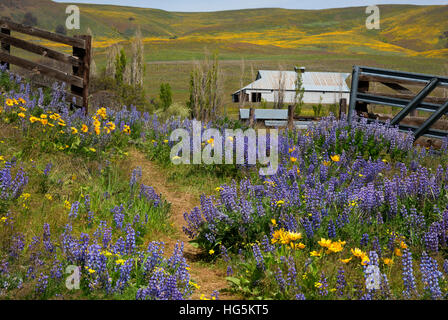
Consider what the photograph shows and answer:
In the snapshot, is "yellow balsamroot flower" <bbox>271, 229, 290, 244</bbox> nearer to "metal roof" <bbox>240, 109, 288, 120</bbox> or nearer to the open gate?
the open gate

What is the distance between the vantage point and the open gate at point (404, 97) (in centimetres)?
863

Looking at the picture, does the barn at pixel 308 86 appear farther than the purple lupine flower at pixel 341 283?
Yes

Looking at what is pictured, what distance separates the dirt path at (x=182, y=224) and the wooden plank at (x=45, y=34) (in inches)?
121

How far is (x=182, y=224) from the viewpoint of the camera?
5.92 m

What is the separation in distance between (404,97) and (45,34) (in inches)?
313

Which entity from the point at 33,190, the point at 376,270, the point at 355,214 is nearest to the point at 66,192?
the point at 33,190

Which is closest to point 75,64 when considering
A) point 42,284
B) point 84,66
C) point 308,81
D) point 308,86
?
point 84,66

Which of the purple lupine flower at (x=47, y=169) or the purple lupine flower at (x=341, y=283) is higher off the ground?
the purple lupine flower at (x=47, y=169)

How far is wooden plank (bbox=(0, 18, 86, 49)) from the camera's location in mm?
10000

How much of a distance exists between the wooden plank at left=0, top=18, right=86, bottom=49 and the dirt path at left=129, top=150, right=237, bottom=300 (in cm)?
307

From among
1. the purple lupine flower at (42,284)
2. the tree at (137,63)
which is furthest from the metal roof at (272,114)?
the purple lupine flower at (42,284)

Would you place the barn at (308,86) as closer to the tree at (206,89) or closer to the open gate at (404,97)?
the tree at (206,89)

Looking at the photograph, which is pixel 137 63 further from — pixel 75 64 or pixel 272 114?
pixel 75 64

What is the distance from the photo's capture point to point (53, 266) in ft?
11.5
